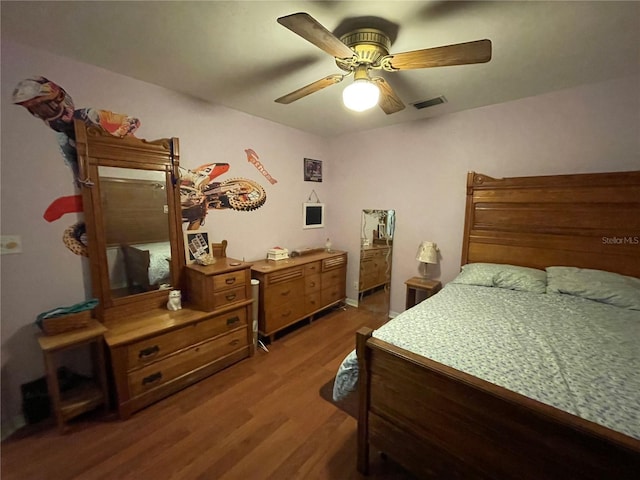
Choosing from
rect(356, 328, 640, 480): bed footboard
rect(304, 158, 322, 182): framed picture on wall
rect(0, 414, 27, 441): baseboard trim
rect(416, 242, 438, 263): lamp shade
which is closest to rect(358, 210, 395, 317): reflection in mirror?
rect(416, 242, 438, 263): lamp shade

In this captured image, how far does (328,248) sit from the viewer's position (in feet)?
12.1

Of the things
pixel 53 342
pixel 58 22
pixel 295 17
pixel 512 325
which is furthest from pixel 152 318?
pixel 512 325

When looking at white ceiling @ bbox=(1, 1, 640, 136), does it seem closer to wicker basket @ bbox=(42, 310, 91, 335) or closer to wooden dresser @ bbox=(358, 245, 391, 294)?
wicker basket @ bbox=(42, 310, 91, 335)

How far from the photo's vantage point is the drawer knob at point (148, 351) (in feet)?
6.00

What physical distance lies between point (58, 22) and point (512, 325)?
3.06 meters

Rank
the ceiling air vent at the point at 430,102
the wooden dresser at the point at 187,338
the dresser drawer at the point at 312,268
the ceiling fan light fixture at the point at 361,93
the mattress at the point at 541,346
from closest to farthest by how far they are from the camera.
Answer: the mattress at the point at 541,346
the ceiling fan light fixture at the point at 361,93
the wooden dresser at the point at 187,338
the ceiling air vent at the point at 430,102
the dresser drawer at the point at 312,268

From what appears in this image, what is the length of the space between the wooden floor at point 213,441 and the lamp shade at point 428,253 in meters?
1.63

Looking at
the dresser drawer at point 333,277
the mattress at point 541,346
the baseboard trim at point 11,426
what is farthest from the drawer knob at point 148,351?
the dresser drawer at point 333,277

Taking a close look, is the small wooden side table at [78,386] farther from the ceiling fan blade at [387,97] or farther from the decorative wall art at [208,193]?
the ceiling fan blade at [387,97]

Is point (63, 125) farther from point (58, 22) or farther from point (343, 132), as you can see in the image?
point (343, 132)

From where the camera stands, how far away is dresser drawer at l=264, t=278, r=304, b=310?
271cm

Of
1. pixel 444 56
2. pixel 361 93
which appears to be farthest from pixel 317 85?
pixel 444 56

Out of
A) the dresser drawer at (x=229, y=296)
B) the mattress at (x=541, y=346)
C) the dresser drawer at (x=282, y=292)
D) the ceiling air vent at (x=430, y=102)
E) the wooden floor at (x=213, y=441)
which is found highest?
the ceiling air vent at (x=430, y=102)

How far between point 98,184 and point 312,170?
237cm
